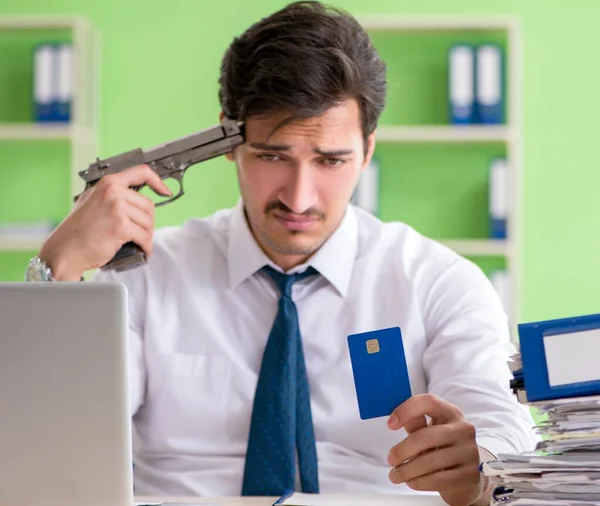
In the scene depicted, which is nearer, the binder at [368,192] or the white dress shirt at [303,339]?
the white dress shirt at [303,339]

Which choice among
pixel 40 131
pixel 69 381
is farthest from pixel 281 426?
pixel 40 131

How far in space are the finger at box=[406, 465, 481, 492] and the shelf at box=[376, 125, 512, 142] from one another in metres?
2.23

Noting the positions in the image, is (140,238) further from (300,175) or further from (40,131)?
(40,131)

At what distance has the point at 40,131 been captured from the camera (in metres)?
3.61

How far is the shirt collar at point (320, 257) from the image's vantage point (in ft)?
6.39

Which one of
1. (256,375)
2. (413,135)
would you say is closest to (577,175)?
(413,135)

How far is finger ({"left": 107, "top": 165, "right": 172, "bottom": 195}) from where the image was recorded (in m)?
1.94

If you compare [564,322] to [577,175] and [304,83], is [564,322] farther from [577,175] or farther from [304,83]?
[577,175]

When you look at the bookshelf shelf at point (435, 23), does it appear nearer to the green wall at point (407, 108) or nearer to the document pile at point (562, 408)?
the green wall at point (407, 108)

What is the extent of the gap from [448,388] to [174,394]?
1.75 ft

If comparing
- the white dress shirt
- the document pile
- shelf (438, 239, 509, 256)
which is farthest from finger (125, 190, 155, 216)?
shelf (438, 239, 509, 256)

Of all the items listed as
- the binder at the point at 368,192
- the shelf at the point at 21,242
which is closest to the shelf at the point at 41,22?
the shelf at the point at 21,242

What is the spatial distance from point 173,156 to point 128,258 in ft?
0.79

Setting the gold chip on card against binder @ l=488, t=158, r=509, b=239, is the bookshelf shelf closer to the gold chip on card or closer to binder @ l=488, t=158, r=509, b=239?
binder @ l=488, t=158, r=509, b=239
